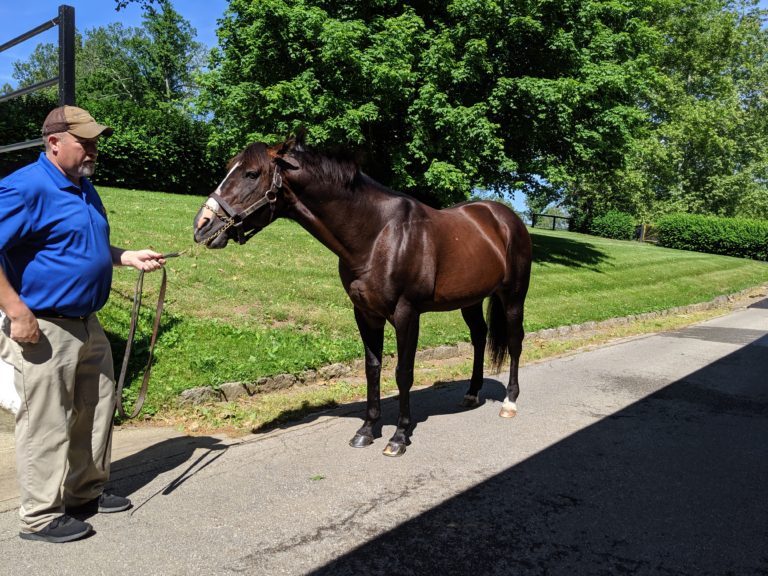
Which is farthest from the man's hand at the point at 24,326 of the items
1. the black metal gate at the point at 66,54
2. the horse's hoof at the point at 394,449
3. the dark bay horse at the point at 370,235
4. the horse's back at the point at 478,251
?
the horse's back at the point at 478,251

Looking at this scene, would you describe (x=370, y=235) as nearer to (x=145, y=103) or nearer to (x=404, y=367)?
(x=404, y=367)

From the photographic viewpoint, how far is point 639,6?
18766 millimetres

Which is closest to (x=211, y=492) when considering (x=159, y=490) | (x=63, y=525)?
(x=159, y=490)

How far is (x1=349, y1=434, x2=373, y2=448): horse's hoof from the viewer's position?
4.37 metres

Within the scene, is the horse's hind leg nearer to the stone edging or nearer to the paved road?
the paved road

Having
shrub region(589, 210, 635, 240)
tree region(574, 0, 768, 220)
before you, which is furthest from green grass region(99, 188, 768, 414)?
tree region(574, 0, 768, 220)

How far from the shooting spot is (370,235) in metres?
4.27

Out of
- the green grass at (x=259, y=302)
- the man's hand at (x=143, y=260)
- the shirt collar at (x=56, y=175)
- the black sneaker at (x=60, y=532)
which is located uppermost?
the shirt collar at (x=56, y=175)

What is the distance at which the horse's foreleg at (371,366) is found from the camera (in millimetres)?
4453

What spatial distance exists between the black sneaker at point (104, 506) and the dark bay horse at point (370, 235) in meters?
1.65

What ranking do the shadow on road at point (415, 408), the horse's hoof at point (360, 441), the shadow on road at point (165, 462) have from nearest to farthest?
1. the shadow on road at point (165, 462)
2. the horse's hoof at point (360, 441)
3. the shadow on road at point (415, 408)

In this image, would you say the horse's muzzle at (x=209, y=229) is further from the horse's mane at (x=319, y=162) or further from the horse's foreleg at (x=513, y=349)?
the horse's foreleg at (x=513, y=349)

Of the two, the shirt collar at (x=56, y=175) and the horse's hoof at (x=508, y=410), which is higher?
the shirt collar at (x=56, y=175)

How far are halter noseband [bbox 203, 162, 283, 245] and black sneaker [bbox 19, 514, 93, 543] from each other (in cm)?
179
